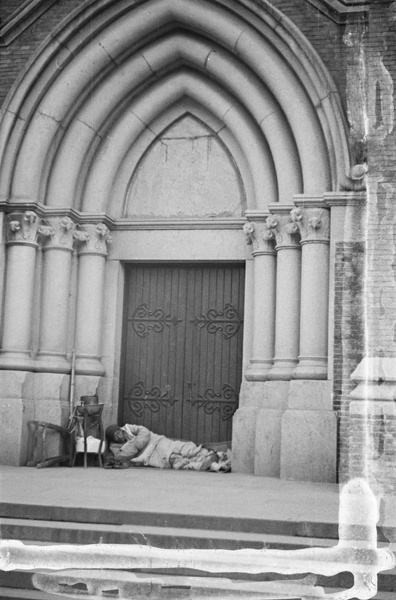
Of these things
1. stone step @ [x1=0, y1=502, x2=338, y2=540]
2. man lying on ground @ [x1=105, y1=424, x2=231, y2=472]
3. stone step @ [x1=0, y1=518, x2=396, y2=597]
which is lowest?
stone step @ [x1=0, y1=518, x2=396, y2=597]

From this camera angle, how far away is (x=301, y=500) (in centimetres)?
706

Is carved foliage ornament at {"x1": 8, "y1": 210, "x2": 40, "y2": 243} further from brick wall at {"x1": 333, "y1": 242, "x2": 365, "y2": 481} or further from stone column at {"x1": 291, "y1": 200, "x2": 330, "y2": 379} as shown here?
→ brick wall at {"x1": 333, "y1": 242, "x2": 365, "y2": 481}

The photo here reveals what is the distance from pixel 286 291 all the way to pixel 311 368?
100 centimetres

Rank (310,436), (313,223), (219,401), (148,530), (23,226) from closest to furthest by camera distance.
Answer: (148,530) < (310,436) < (313,223) < (23,226) < (219,401)

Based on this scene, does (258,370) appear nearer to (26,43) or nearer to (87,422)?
(87,422)

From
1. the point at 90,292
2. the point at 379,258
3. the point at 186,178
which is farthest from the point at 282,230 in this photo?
the point at 90,292

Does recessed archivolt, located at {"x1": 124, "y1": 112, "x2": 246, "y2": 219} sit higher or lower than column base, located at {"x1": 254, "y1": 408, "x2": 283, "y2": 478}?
higher

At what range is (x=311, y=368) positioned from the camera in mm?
9102

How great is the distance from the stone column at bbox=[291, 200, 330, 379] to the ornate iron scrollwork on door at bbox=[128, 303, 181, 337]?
1.98m

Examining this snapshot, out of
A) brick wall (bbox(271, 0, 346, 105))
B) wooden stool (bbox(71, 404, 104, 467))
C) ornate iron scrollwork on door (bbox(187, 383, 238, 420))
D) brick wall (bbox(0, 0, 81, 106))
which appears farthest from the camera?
ornate iron scrollwork on door (bbox(187, 383, 238, 420))

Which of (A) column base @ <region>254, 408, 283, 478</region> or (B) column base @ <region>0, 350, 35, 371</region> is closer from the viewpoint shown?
(A) column base @ <region>254, 408, 283, 478</region>

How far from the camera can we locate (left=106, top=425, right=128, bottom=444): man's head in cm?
1008

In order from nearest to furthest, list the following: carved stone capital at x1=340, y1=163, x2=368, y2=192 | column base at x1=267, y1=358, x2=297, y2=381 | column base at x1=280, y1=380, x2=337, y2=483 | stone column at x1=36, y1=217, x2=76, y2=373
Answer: column base at x1=280, y1=380, x2=337, y2=483 < carved stone capital at x1=340, y1=163, x2=368, y2=192 < column base at x1=267, y1=358, x2=297, y2=381 < stone column at x1=36, y1=217, x2=76, y2=373

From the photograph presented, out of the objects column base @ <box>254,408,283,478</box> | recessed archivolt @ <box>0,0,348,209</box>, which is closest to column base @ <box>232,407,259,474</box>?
column base @ <box>254,408,283,478</box>
